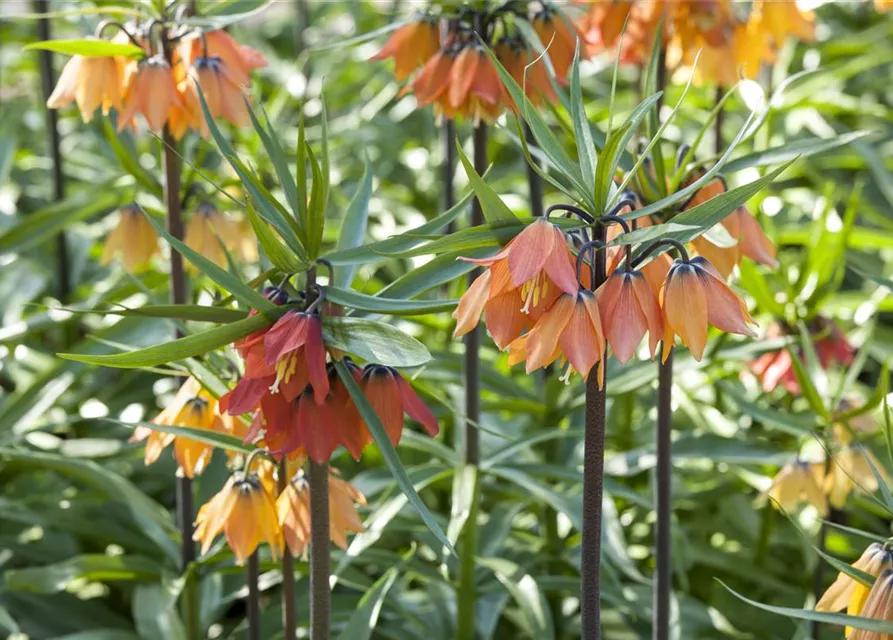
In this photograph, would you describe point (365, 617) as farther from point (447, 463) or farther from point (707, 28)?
point (707, 28)

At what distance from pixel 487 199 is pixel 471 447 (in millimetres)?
872

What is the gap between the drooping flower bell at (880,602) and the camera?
3.44 ft

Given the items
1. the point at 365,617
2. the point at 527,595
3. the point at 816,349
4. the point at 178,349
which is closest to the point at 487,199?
the point at 178,349

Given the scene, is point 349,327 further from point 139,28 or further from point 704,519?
point 704,519

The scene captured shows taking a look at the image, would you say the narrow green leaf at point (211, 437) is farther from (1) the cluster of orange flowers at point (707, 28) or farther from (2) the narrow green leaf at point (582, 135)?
(1) the cluster of orange flowers at point (707, 28)

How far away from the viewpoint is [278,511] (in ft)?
4.43

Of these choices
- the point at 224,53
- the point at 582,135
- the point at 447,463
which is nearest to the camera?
the point at 582,135

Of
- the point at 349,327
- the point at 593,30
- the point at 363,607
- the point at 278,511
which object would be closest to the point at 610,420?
the point at 593,30

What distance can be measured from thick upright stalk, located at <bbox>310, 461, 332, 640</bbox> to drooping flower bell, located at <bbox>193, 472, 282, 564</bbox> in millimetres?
90

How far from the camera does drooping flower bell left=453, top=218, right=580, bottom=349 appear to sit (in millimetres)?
1015

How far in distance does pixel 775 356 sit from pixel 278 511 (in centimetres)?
104

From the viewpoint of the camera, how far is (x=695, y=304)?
1064mm

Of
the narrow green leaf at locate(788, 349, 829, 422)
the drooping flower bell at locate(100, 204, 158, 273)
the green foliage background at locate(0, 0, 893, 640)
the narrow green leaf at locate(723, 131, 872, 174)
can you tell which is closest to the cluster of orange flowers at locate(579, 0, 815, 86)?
the green foliage background at locate(0, 0, 893, 640)

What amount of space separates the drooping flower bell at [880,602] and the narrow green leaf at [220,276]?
617 millimetres
